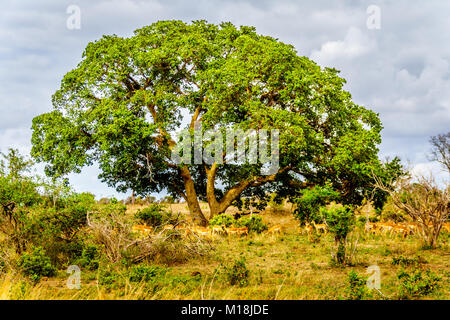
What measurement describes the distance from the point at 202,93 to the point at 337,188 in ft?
32.1

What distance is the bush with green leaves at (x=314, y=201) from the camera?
19.7m

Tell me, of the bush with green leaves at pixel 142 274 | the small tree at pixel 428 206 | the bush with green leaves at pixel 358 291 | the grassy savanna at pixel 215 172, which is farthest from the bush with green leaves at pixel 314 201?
the bush with green leaves at pixel 142 274

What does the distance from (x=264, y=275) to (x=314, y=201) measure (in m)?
9.59

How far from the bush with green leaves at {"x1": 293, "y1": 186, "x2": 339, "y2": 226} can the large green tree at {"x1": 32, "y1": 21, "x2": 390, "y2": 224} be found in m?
1.75

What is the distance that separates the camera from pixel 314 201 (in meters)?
20.3

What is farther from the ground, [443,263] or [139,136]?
[139,136]

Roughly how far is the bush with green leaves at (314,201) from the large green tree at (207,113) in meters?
1.75

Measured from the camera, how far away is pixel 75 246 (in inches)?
537

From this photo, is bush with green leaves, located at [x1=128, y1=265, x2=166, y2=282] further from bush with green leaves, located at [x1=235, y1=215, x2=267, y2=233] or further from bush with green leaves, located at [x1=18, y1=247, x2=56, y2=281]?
bush with green leaves, located at [x1=235, y1=215, x2=267, y2=233]

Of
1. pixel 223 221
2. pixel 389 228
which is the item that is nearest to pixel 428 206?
pixel 389 228

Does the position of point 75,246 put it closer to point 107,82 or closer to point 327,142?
point 107,82

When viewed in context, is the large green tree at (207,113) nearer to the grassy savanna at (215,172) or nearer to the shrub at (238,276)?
the grassy savanna at (215,172)

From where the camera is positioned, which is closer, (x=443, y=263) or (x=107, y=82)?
(x=443, y=263)
